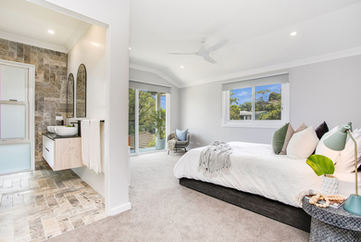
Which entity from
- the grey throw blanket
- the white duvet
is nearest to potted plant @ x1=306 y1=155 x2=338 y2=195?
the white duvet

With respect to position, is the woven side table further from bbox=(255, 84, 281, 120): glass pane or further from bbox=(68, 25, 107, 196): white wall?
bbox=(255, 84, 281, 120): glass pane

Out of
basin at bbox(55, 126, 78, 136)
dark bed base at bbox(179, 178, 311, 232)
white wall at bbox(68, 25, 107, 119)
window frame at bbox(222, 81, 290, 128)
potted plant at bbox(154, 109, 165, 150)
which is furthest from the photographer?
potted plant at bbox(154, 109, 165, 150)

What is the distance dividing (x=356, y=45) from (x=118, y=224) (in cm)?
469

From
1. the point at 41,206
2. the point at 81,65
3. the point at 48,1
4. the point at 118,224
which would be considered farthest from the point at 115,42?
the point at 41,206

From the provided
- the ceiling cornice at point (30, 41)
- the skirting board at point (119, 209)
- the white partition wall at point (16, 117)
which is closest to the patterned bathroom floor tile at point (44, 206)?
the skirting board at point (119, 209)

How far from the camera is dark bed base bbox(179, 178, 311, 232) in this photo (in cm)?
175

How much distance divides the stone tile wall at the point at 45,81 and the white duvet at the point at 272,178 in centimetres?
346

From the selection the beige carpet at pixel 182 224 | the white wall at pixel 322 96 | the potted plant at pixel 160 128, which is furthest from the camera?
the potted plant at pixel 160 128

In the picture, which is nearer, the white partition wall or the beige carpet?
the beige carpet

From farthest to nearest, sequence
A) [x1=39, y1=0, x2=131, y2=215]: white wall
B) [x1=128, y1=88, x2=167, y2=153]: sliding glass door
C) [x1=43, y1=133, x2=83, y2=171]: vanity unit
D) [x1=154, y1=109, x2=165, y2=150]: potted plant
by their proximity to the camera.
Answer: [x1=154, y1=109, x2=165, y2=150]: potted plant < [x1=128, y1=88, x2=167, y2=153]: sliding glass door < [x1=43, y1=133, x2=83, y2=171]: vanity unit < [x1=39, y1=0, x2=131, y2=215]: white wall

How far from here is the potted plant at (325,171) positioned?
147cm

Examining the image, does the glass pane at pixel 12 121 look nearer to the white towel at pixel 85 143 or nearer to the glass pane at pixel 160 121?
the white towel at pixel 85 143

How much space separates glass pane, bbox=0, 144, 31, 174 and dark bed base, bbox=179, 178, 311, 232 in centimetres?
346

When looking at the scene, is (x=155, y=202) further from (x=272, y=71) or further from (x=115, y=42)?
(x=272, y=71)
